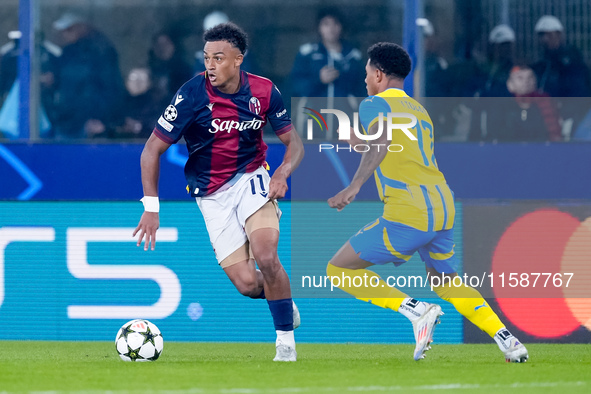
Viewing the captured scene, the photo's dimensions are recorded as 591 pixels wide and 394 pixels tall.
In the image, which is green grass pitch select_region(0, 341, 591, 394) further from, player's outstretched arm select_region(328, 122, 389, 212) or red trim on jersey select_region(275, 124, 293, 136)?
red trim on jersey select_region(275, 124, 293, 136)

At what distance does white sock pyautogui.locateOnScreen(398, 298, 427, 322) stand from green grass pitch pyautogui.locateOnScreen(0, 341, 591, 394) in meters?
0.30

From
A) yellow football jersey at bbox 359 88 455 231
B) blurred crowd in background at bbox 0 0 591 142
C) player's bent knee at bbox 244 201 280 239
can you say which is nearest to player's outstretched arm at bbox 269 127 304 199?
player's bent knee at bbox 244 201 280 239

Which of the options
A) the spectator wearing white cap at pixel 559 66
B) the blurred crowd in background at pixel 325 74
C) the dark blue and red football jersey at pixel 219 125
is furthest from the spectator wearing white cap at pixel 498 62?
the dark blue and red football jersey at pixel 219 125

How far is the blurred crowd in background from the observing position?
8.73 m

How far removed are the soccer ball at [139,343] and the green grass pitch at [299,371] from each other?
90 millimetres

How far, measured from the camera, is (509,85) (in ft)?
28.7

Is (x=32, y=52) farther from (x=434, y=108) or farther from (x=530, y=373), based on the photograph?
(x=530, y=373)

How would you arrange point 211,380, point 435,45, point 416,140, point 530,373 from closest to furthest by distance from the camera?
point 211,380 < point 530,373 < point 416,140 < point 435,45

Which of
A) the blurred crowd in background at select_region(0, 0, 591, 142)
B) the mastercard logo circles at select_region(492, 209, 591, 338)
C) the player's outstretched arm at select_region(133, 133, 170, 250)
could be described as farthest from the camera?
the blurred crowd in background at select_region(0, 0, 591, 142)

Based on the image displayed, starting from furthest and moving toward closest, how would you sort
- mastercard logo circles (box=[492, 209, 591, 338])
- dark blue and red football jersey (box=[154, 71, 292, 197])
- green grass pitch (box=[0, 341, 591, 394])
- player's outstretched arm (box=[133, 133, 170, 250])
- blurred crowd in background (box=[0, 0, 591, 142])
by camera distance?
blurred crowd in background (box=[0, 0, 591, 142]) < mastercard logo circles (box=[492, 209, 591, 338]) < dark blue and red football jersey (box=[154, 71, 292, 197]) < player's outstretched arm (box=[133, 133, 170, 250]) < green grass pitch (box=[0, 341, 591, 394])

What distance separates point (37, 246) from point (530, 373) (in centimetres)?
459

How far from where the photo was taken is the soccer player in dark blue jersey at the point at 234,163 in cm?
657

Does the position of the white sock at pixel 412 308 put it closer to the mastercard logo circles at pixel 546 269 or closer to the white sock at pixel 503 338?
the white sock at pixel 503 338

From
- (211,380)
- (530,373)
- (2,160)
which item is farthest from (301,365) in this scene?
(2,160)
